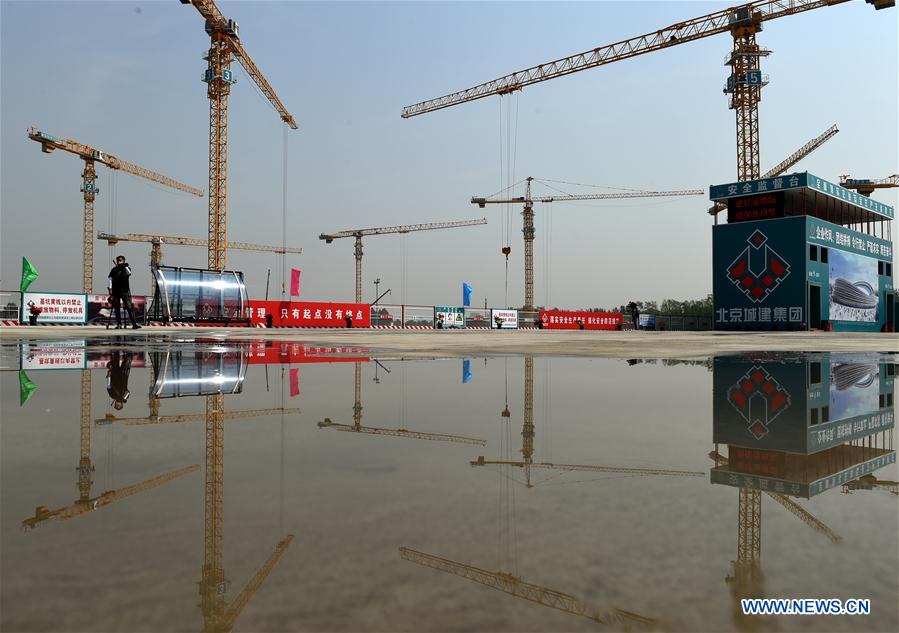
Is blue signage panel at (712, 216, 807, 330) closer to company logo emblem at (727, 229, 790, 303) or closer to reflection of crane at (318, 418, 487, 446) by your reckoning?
company logo emblem at (727, 229, 790, 303)

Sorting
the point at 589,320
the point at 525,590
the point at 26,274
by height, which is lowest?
the point at 525,590

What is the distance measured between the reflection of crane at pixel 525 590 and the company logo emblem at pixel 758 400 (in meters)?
1.58

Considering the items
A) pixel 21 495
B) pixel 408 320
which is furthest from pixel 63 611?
pixel 408 320

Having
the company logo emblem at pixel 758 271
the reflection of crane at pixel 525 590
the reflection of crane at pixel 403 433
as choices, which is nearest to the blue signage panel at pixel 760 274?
the company logo emblem at pixel 758 271

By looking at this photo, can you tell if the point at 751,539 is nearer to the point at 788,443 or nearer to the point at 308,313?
the point at 788,443

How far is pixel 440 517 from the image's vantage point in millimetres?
1313

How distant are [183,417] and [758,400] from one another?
10.00 feet

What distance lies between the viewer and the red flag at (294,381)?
3.56m

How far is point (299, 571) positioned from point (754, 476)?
1.33 meters

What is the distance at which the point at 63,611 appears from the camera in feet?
2.92

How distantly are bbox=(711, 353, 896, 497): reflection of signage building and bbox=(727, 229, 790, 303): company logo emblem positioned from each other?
35.6m

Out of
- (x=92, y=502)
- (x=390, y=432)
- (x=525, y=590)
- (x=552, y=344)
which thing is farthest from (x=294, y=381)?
(x=552, y=344)

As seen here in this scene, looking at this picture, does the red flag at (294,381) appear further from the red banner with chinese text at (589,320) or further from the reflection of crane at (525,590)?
the red banner with chinese text at (589,320)

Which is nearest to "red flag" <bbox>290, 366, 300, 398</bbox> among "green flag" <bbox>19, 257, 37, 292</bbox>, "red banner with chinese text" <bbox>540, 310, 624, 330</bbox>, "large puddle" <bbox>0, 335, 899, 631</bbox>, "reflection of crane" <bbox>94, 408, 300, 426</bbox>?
"reflection of crane" <bbox>94, 408, 300, 426</bbox>
